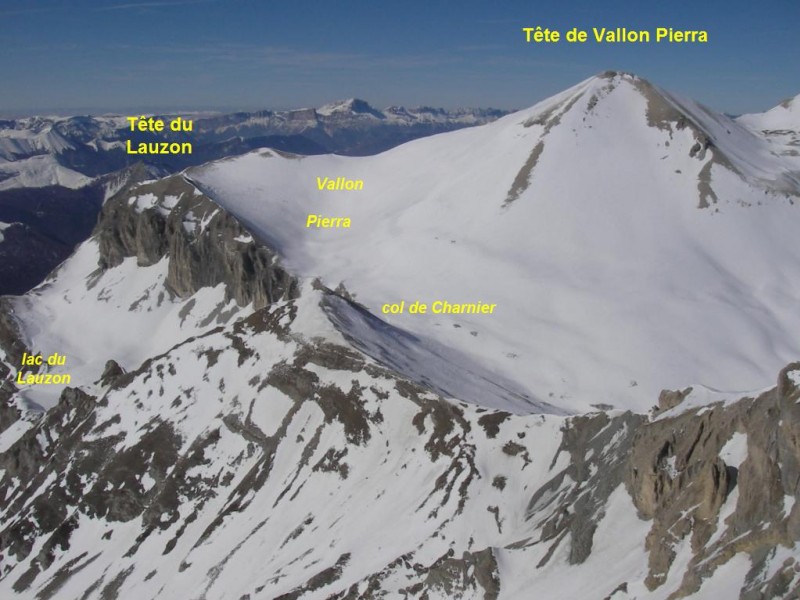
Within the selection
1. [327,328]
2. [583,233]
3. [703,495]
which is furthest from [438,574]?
[583,233]

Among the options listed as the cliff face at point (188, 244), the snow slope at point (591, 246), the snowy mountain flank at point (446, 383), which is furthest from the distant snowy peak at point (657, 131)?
the cliff face at point (188, 244)

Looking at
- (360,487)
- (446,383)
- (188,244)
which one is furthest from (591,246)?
(188,244)

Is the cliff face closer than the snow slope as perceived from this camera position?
No

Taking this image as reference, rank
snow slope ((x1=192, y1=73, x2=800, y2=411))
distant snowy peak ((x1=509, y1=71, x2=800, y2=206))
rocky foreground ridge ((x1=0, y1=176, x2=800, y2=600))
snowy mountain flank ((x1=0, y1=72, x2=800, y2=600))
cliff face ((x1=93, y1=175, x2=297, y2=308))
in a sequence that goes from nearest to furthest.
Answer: rocky foreground ridge ((x1=0, y1=176, x2=800, y2=600))
snowy mountain flank ((x1=0, y1=72, x2=800, y2=600))
snow slope ((x1=192, y1=73, x2=800, y2=411))
cliff face ((x1=93, y1=175, x2=297, y2=308))
distant snowy peak ((x1=509, y1=71, x2=800, y2=206))

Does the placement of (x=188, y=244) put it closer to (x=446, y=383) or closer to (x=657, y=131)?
(x=446, y=383)

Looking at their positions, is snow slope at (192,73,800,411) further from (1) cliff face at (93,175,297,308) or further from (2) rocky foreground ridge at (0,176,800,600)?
(2) rocky foreground ridge at (0,176,800,600)

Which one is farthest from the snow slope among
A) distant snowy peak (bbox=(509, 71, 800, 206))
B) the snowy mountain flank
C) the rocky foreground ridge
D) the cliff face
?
the rocky foreground ridge

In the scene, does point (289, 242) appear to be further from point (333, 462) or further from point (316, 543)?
point (316, 543)
